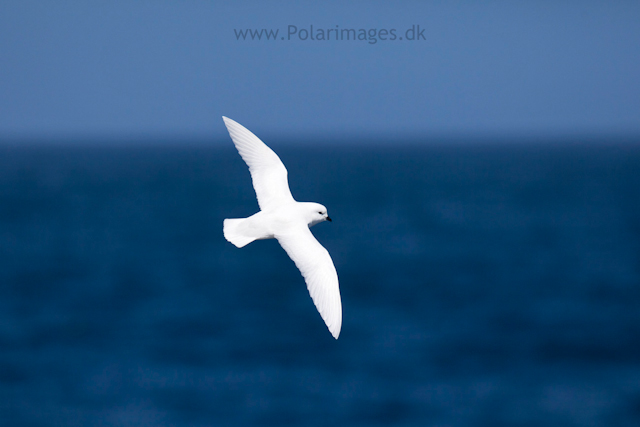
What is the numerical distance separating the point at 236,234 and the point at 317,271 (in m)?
1.83

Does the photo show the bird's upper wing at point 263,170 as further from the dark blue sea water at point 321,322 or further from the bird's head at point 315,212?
the dark blue sea water at point 321,322

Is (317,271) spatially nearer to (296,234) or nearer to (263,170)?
(296,234)

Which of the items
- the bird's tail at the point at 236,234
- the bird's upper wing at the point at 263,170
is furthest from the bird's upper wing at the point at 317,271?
the bird's upper wing at the point at 263,170

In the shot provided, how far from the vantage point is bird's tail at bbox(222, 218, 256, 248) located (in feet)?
44.5

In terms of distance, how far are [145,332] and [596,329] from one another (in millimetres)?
35267

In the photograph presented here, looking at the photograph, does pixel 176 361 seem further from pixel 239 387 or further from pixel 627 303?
pixel 627 303

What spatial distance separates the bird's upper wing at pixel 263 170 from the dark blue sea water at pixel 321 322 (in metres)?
28.6

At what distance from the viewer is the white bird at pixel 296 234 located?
1305 centimetres

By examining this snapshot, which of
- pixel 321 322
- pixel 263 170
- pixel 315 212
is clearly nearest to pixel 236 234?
pixel 315 212

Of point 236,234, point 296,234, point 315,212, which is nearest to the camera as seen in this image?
point 296,234

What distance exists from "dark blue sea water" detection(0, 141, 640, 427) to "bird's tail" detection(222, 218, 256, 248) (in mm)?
29697

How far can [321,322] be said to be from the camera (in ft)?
183

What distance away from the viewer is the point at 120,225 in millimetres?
82625

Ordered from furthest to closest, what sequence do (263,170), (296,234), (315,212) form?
1. (263,170)
2. (315,212)
3. (296,234)
